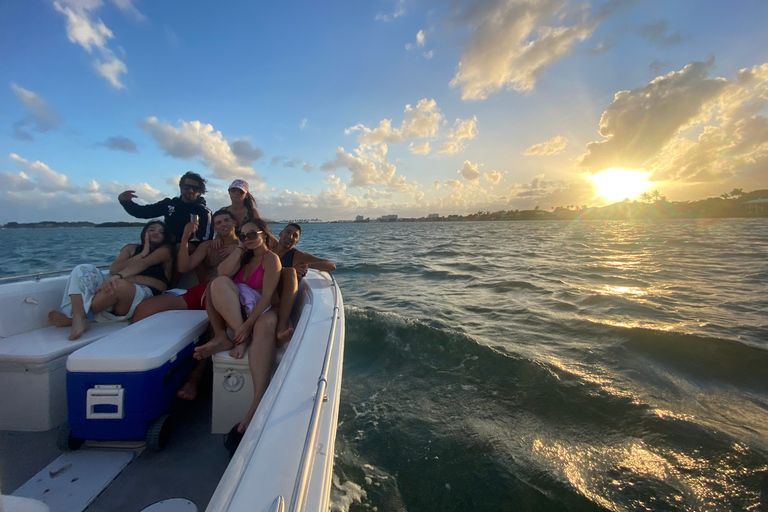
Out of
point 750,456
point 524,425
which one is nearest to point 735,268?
point 750,456

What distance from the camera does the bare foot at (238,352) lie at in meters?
2.20

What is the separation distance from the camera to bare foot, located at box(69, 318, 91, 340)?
2.47 metres

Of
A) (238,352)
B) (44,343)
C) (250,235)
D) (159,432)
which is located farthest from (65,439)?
(250,235)

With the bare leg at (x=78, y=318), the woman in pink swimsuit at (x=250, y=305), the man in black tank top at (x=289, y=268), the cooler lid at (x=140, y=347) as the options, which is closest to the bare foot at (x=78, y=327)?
the bare leg at (x=78, y=318)

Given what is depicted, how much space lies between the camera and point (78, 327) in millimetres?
2520

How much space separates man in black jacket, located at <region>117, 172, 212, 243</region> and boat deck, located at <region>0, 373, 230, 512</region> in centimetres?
197

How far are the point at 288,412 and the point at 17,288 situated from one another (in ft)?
9.62

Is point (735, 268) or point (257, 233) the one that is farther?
point (735, 268)

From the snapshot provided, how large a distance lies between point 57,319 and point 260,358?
178 centimetres

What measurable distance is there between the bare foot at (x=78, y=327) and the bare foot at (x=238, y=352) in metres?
1.19

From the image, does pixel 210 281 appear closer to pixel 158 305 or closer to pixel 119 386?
pixel 158 305

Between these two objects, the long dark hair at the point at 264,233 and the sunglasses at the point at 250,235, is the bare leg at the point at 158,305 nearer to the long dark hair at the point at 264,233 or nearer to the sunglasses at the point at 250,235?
the long dark hair at the point at 264,233

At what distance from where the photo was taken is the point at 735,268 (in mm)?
9344

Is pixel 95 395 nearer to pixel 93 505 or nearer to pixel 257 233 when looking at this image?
pixel 93 505
